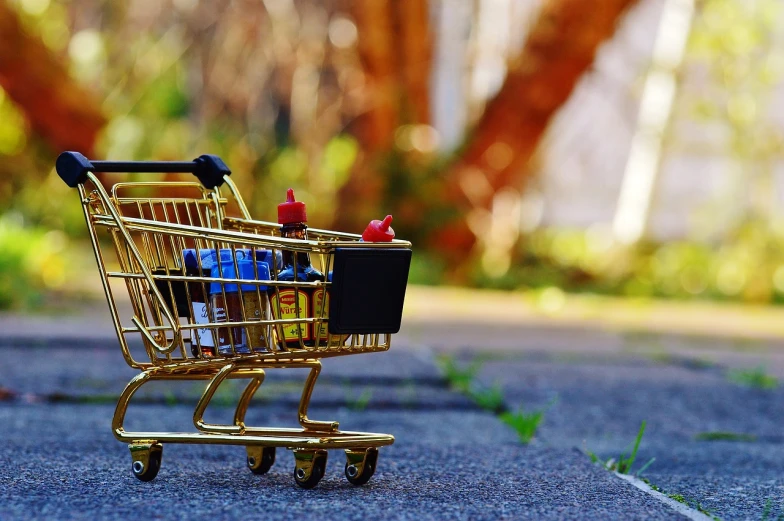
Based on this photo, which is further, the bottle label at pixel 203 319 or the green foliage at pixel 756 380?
the green foliage at pixel 756 380

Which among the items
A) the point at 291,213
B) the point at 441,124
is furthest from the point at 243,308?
the point at 441,124

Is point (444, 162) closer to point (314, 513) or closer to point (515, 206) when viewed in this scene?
point (515, 206)

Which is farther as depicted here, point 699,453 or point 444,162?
point 444,162

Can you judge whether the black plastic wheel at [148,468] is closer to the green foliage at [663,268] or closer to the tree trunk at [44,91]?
the tree trunk at [44,91]

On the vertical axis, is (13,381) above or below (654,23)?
below

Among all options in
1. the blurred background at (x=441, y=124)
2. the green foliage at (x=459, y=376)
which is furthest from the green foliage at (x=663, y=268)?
the green foliage at (x=459, y=376)

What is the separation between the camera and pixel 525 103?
10984mm

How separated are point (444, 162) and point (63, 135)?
386 centimetres

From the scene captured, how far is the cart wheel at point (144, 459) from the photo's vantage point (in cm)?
286

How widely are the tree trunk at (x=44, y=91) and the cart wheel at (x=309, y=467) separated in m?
7.71

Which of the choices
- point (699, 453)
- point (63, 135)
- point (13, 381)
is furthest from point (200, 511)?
point (63, 135)

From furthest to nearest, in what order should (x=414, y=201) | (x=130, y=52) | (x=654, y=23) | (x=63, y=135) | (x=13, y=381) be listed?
(x=654, y=23) < (x=130, y=52) < (x=414, y=201) < (x=63, y=135) < (x=13, y=381)

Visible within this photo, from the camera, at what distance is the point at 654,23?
15703 millimetres

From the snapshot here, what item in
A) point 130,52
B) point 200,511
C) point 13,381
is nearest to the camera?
point 200,511
